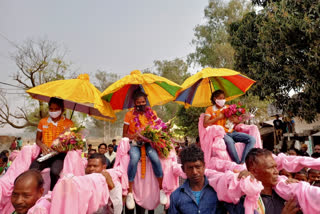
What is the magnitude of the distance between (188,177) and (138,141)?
193 cm

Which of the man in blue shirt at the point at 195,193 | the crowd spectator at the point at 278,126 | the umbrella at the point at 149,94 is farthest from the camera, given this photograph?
the crowd spectator at the point at 278,126

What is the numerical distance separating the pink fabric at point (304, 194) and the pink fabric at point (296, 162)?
16.6 inches

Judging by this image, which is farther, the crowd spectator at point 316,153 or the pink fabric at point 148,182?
the crowd spectator at point 316,153

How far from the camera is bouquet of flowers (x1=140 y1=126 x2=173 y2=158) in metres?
4.99

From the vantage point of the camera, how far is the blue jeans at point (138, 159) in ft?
16.2

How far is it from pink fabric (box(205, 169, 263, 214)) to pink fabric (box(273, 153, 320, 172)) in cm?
89

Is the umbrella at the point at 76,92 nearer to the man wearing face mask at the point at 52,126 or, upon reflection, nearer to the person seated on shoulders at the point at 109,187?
the man wearing face mask at the point at 52,126

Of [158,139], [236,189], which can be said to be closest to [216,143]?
[158,139]

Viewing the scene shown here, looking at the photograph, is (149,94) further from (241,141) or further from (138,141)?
(241,141)

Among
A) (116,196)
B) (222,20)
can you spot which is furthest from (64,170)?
(222,20)

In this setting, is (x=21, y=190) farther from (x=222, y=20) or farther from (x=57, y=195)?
(x=222, y=20)

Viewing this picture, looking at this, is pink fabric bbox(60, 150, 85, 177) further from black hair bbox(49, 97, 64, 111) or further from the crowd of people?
black hair bbox(49, 97, 64, 111)

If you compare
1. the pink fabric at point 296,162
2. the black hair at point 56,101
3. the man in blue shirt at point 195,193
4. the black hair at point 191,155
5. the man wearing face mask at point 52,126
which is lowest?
the man in blue shirt at point 195,193

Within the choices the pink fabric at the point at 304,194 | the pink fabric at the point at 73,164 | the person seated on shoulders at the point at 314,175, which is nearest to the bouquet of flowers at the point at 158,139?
the pink fabric at the point at 73,164
